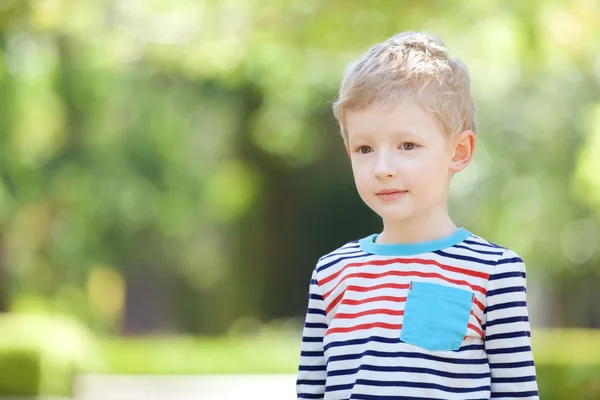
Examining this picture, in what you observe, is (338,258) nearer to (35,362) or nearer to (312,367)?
(312,367)

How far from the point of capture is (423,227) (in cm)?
251

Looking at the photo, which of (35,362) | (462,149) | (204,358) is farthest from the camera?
(204,358)

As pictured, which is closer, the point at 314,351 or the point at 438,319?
the point at 438,319

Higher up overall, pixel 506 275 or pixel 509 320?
pixel 506 275

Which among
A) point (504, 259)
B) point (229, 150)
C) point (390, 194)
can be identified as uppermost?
point (229, 150)

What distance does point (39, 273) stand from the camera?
60.1ft

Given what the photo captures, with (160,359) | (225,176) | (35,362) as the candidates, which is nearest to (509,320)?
(35,362)

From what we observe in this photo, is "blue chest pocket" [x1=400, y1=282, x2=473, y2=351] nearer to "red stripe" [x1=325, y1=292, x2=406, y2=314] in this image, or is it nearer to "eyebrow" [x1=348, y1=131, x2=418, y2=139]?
"red stripe" [x1=325, y1=292, x2=406, y2=314]

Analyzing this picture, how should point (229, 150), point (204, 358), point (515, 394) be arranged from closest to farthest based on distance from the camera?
point (515, 394)
point (204, 358)
point (229, 150)

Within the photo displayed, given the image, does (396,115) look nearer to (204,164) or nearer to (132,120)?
(132,120)

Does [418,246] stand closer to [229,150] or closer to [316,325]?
[316,325]

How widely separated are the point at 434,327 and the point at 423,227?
0.26m

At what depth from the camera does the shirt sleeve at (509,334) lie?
2348 millimetres

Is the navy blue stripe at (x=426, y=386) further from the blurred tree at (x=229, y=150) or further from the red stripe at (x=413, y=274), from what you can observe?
the blurred tree at (x=229, y=150)
